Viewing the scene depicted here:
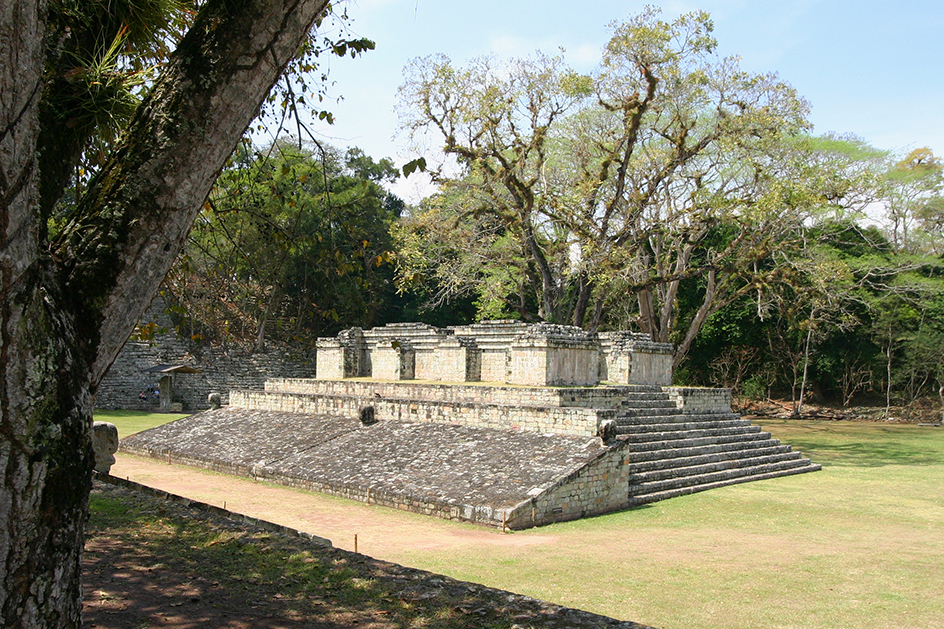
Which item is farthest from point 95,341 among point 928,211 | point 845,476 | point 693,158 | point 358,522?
point 928,211

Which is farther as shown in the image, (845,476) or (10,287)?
(845,476)

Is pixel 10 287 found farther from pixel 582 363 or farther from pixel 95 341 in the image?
pixel 582 363

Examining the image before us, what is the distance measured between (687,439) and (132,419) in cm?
1567

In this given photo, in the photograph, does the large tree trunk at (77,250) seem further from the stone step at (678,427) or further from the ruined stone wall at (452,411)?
the stone step at (678,427)

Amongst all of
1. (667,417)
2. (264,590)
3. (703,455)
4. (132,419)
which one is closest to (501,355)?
(667,417)

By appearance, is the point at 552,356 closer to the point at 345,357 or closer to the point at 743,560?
the point at 743,560

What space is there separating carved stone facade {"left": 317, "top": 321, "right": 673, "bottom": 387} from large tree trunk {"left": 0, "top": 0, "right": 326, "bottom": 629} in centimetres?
1053

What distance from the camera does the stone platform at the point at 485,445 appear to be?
31.7ft

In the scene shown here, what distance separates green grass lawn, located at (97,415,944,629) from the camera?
233 inches

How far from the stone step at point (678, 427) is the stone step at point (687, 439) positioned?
60 millimetres

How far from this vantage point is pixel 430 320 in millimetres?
31172

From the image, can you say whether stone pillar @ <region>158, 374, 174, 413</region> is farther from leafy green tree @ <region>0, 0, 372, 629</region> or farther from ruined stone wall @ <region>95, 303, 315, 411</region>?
leafy green tree @ <region>0, 0, 372, 629</region>

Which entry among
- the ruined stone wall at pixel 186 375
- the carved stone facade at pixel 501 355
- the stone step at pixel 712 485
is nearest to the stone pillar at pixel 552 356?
the carved stone facade at pixel 501 355

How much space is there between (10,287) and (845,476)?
14727mm
